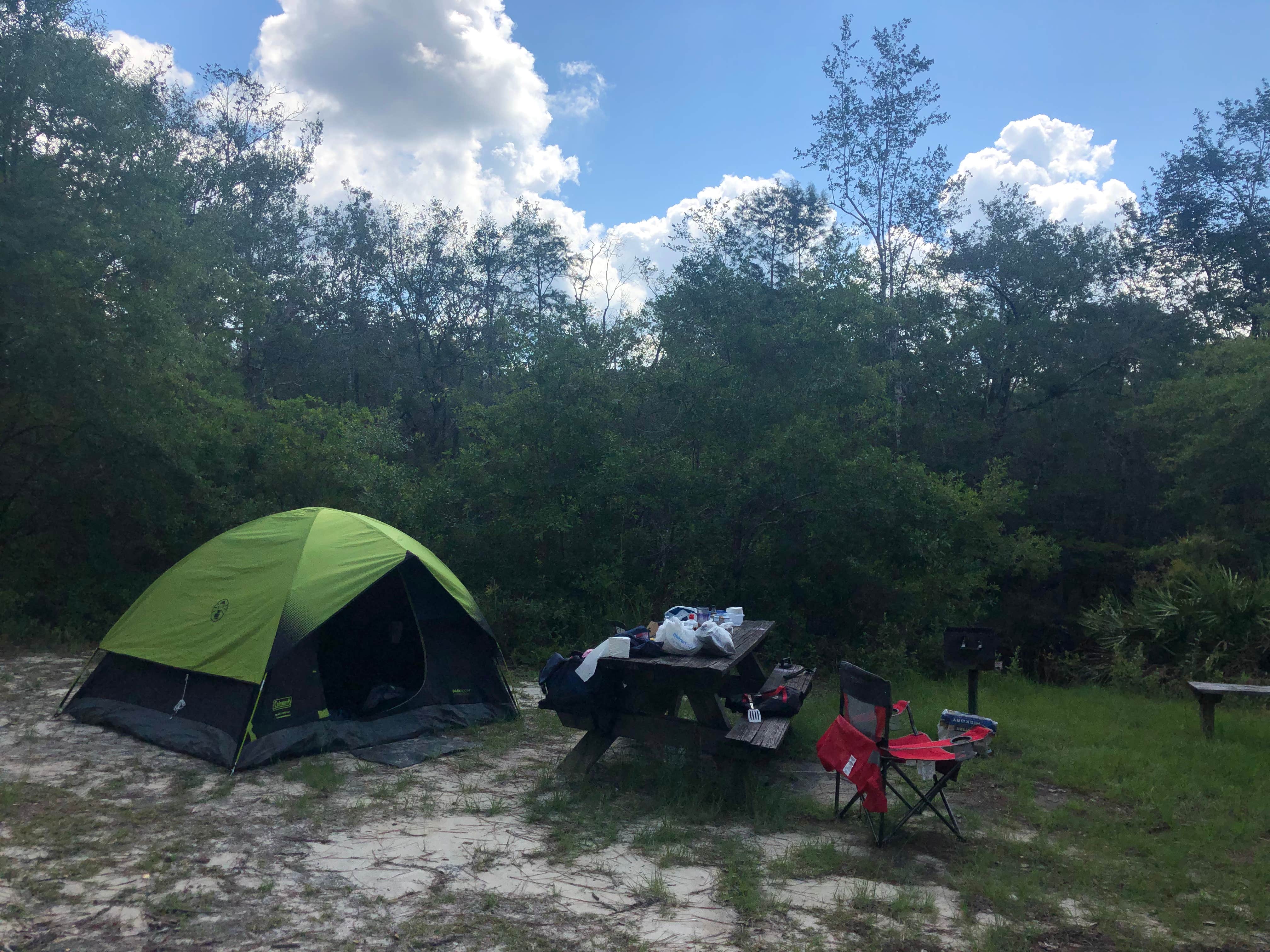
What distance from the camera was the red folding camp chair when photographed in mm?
4078

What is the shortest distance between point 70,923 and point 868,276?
10.3m

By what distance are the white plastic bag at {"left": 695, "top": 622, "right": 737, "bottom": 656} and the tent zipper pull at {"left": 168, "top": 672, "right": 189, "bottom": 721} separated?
348 centimetres

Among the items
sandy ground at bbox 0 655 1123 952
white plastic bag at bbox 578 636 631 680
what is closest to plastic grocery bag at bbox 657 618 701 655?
white plastic bag at bbox 578 636 631 680

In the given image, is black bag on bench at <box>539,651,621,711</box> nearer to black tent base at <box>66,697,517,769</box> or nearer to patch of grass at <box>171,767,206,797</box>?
black tent base at <box>66,697,517,769</box>

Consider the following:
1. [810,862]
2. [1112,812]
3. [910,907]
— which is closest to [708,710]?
[810,862]

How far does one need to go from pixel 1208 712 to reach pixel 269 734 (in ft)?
22.1

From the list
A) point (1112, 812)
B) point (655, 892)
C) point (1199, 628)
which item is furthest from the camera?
point (1199, 628)

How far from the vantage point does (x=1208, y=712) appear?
6.28 m

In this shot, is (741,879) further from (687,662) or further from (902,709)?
(902,709)

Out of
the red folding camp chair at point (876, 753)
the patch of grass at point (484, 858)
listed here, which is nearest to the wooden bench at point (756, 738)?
the red folding camp chair at point (876, 753)

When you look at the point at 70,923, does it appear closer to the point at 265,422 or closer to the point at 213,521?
the point at 213,521

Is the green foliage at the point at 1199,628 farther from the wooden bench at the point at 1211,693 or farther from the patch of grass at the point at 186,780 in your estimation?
the patch of grass at the point at 186,780

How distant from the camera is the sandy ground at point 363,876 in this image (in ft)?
10.2

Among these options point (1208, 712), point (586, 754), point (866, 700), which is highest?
point (866, 700)
